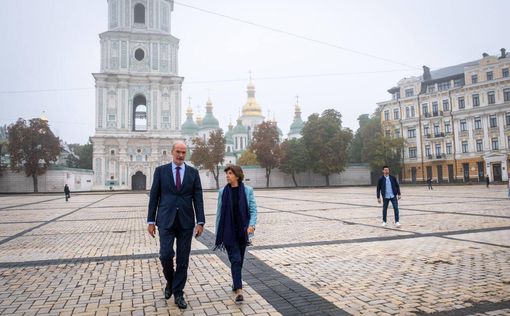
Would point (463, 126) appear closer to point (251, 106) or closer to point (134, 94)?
point (134, 94)

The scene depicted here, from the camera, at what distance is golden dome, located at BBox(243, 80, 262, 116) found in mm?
110050

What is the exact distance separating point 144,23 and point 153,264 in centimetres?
5858

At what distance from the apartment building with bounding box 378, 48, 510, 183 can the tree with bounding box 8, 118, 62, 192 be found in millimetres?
47834

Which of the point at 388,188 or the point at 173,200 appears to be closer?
the point at 173,200

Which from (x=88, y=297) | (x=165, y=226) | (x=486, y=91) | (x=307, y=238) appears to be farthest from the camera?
(x=486, y=91)

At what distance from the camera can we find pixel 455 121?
55375 mm

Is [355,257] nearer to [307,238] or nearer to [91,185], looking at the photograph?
[307,238]

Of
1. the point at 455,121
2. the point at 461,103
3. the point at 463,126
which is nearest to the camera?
the point at 463,126

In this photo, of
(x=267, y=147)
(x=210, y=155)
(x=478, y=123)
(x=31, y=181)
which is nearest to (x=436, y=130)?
(x=478, y=123)

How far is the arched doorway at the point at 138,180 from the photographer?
188ft

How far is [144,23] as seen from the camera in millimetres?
59781

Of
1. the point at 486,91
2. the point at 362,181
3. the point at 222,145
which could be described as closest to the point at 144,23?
the point at 222,145

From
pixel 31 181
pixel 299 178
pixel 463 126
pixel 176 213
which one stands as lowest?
pixel 176 213

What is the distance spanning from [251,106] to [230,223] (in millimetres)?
106793
